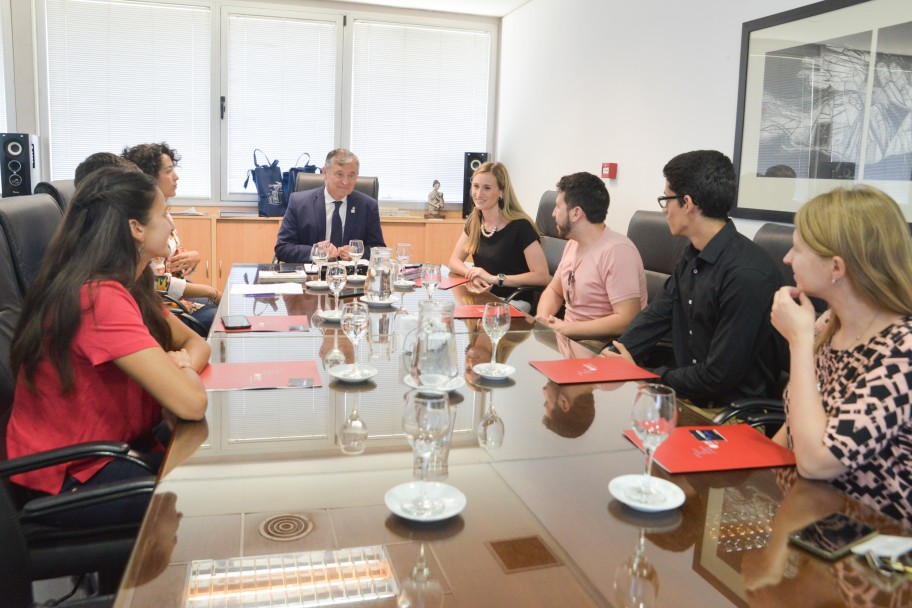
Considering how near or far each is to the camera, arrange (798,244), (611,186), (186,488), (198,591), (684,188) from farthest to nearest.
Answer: (611,186) → (684,188) → (798,244) → (186,488) → (198,591)

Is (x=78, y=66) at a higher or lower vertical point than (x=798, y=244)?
higher

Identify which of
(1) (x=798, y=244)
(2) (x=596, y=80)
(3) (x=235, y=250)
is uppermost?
(2) (x=596, y=80)

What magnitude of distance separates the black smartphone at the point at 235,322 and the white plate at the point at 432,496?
53.9 inches

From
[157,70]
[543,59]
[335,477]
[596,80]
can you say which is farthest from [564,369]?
[157,70]

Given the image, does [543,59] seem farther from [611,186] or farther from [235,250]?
[235,250]

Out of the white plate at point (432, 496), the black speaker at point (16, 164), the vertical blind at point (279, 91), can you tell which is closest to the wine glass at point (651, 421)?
the white plate at point (432, 496)

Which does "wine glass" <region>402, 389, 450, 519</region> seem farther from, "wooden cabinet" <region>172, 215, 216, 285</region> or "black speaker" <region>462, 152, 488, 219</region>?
"black speaker" <region>462, 152, 488, 219</region>

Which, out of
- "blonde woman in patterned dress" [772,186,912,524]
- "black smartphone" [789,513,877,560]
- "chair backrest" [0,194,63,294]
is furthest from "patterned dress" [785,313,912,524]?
"chair backrest" [0,194,63,294]

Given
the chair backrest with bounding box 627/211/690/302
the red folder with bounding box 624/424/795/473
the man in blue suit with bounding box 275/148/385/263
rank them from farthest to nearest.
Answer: the man in blue suit with bounding box 275/148/385/263, the chair backrest with bounding box 627/211/690/302, the red folder with bounding box 624/424/795/473

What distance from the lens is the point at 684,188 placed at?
265 centimetres

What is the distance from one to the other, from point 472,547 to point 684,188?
1.91 metres

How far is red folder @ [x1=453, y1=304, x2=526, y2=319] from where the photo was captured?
2840 millimetres

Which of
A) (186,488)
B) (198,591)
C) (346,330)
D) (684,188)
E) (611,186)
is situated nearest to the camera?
(198,591)

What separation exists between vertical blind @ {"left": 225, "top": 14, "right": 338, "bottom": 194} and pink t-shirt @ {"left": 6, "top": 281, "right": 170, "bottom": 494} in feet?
18.0
